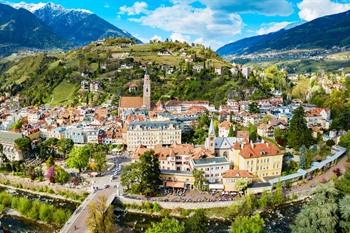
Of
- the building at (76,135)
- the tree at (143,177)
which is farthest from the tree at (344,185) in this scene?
the building at (76,135)

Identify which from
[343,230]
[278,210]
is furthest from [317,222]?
[278,210]

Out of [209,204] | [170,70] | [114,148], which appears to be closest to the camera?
[209,204]

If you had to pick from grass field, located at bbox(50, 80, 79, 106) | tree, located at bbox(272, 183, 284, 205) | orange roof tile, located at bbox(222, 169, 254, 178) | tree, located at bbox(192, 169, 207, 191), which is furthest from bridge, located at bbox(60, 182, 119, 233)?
grass field, located at bbox(50, 80, 79, 106)

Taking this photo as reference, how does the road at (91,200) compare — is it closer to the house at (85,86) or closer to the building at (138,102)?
the building at (138,102)

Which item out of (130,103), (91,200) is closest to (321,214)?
(91,200)

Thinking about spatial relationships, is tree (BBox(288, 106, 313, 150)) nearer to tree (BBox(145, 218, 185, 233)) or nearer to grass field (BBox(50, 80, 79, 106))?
tree (BBox(145, 218, 185, 233))

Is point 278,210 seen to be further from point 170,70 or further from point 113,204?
point 170,70
